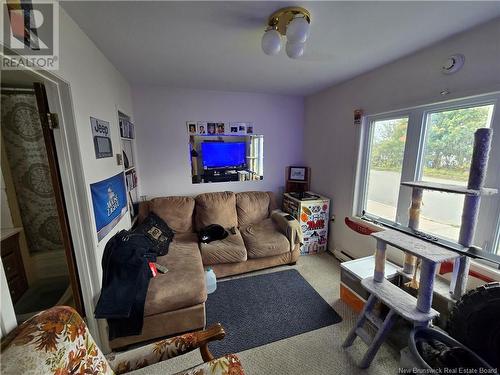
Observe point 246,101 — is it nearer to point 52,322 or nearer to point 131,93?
point 131,93

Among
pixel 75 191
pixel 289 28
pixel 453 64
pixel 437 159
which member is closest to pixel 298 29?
pixel 289 28

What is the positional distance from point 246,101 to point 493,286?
311 centimetres

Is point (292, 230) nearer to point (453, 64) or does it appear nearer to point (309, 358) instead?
point (309, 358)

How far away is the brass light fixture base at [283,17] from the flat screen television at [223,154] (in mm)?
1935

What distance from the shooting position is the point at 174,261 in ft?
6.79

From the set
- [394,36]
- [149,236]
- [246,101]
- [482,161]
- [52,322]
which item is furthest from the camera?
[246,101]

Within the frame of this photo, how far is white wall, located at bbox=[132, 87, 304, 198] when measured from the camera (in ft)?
9.46

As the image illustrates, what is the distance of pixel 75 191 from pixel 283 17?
172 centimetres

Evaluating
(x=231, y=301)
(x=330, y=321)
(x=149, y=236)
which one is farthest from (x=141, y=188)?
(x=330, y=321)

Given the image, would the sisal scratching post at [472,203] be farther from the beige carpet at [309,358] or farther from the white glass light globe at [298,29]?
the white glass light globe at [298,29]

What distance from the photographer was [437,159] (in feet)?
5.89

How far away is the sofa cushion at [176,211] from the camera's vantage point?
2.74m

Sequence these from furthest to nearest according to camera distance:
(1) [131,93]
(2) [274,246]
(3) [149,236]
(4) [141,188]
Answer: (4) [141,188], (1) [131,93], (2) [274,246], (3) [149,236]
